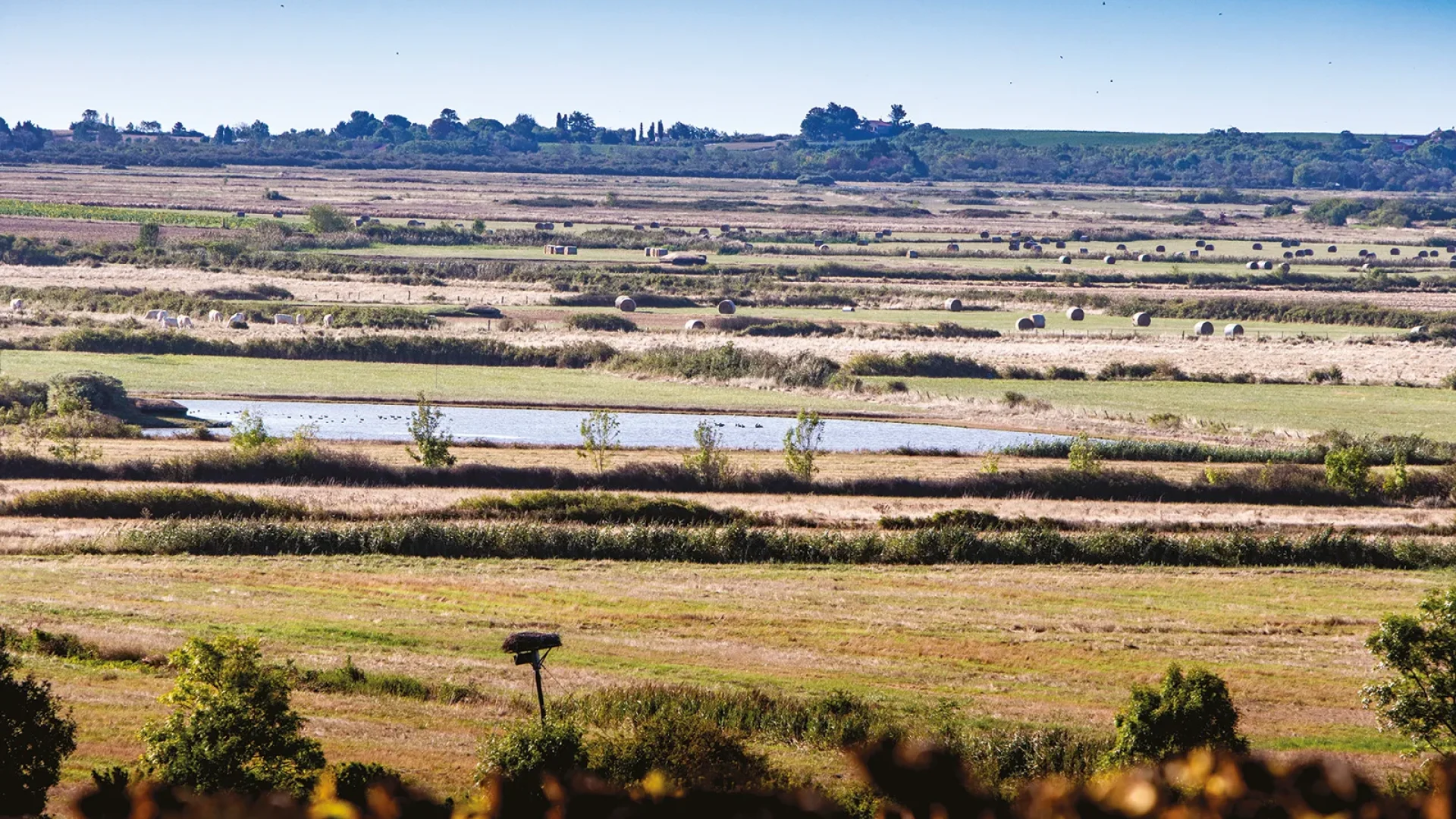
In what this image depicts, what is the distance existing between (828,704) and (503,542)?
15701 mm

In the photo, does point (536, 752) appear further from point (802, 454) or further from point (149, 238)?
point (149, 238)

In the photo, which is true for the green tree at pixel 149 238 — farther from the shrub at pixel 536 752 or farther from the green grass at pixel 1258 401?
the shrub at pixel 536 752

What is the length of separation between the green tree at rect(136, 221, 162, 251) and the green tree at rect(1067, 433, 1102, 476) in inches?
3455

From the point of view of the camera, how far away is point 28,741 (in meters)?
13.6

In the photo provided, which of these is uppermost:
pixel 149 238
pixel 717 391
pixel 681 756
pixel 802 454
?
pixel 149 238

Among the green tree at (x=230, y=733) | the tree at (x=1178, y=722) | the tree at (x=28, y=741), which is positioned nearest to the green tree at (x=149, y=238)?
the green tree at (x=230, y=733)

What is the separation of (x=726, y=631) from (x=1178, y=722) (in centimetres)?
1209

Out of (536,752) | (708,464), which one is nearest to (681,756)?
(536,752)

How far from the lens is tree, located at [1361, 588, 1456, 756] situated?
689 inches

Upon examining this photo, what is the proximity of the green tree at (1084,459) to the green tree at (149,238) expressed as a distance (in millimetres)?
87750

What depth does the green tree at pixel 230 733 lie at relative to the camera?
14102mm

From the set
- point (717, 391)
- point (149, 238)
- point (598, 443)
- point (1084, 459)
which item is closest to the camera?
point (1084, 459)

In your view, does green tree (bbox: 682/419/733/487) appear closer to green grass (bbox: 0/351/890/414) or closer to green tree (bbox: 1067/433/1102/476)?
green tree (bbox: 1067/433/1102/476)

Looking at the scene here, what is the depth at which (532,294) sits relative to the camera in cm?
9456
